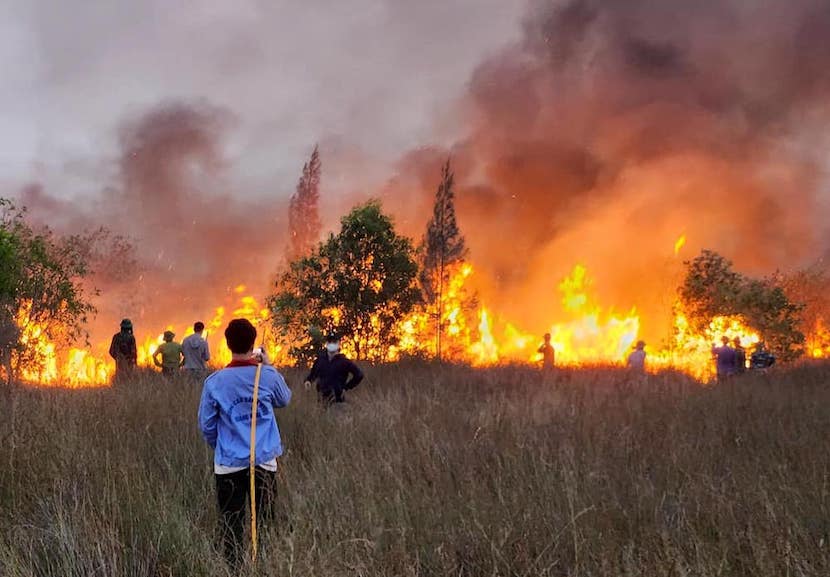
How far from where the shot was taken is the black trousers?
10.8 feet

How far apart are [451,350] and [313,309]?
7374 mm

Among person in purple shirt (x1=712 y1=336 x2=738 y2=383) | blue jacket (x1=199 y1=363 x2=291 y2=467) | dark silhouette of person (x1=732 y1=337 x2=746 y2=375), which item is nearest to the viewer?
blue jacket (x1=199 y1=363 x2=291 y2=467)

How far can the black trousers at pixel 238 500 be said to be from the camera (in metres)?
3.30

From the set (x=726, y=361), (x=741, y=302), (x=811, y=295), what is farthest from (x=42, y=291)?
(x=811, y=295)

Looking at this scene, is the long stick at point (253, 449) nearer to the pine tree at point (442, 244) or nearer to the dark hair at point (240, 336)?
the dark hair at point (240, 336)

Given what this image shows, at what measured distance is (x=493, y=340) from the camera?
3794cm

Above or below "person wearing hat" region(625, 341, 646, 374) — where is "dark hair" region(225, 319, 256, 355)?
above

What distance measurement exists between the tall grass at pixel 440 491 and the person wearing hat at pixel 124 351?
328 cm

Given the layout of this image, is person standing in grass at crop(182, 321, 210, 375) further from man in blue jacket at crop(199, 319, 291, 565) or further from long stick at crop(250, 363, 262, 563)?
long stick at crop(250, 363, 262, 563)

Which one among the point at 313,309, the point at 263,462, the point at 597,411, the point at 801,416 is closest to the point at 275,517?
the point at 263,462

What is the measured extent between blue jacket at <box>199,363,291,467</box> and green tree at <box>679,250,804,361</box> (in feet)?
63.7

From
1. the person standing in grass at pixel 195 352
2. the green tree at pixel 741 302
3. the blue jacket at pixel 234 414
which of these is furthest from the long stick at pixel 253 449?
the green tree at pixel 741 302

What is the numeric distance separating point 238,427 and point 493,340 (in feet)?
116

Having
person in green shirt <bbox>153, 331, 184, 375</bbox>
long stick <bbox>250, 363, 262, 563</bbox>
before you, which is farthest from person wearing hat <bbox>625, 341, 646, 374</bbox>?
long stick <bbox>250, 363, 262, 563</bbox>
